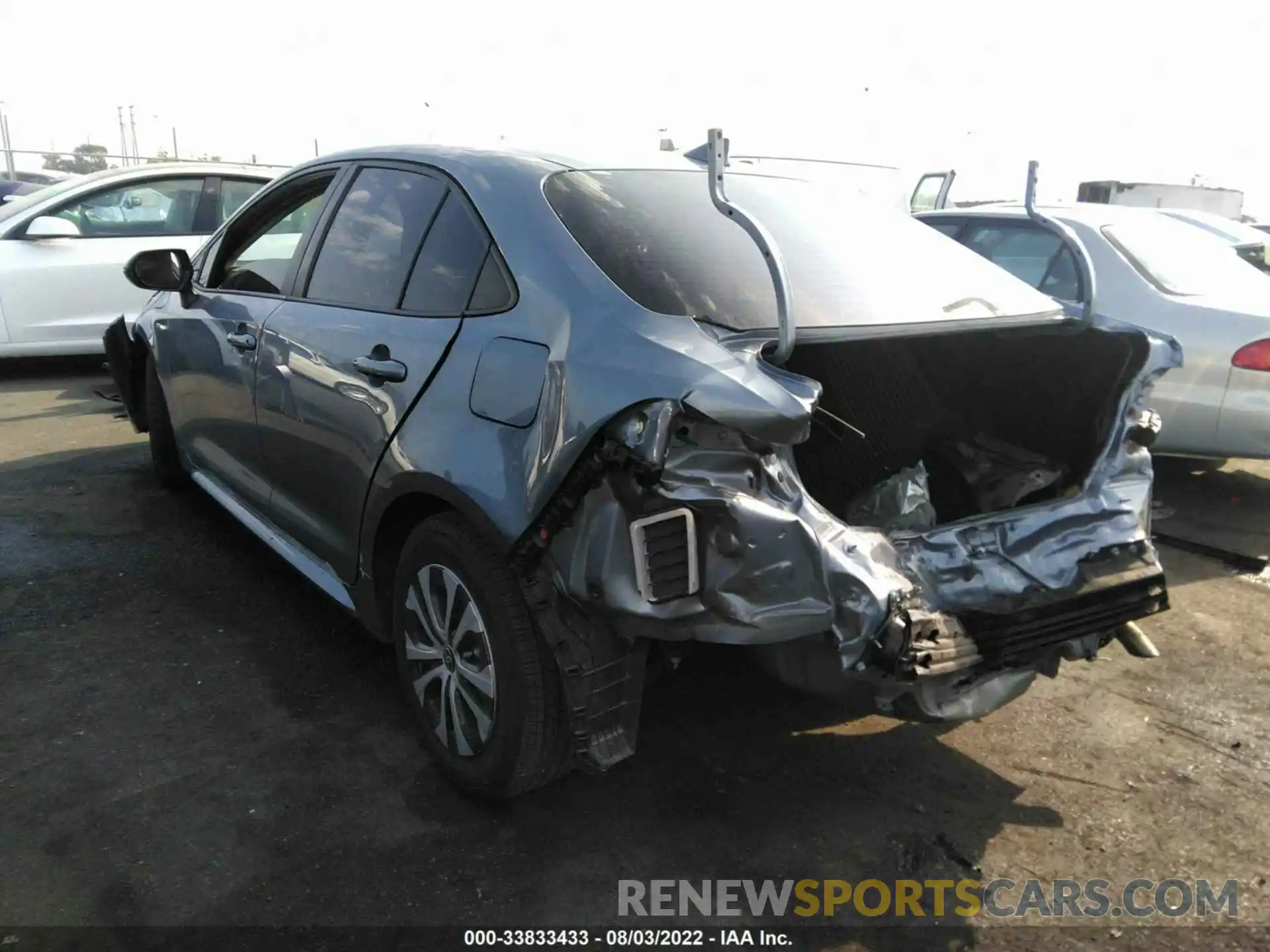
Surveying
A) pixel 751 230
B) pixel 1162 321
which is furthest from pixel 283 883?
pixel 1162 321

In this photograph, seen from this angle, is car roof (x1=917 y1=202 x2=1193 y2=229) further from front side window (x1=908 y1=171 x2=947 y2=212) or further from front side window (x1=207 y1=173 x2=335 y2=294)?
front side window (x1=207 y1=173 x2=335 y2=294)

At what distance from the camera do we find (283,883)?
241 cm

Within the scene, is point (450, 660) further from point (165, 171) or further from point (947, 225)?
point (165, 171)

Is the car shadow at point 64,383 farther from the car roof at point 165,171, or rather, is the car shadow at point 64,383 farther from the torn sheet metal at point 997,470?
the torn sheet metal at point 997,470

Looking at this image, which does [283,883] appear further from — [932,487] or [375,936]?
[932,487]

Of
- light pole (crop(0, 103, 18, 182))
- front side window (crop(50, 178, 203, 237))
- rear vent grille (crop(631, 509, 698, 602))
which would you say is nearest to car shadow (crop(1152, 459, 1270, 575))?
rear vent grille (crop(631, 509, 698, 602))

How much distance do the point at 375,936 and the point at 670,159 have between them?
92.7 inches

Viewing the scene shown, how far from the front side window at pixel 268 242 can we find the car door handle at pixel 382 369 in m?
0.86

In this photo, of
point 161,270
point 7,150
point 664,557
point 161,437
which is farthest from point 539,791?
point 7,150

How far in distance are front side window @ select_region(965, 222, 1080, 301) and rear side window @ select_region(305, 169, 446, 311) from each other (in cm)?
372

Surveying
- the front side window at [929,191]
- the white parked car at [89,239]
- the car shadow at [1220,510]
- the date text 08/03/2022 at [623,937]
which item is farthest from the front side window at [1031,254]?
the white parked car at [89,239]

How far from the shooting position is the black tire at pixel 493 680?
7.91 feet

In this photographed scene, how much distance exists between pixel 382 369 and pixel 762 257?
1095 millimetres

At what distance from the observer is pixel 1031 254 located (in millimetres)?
5875
